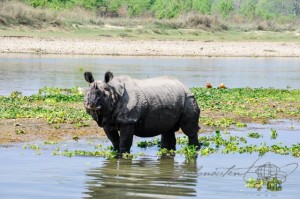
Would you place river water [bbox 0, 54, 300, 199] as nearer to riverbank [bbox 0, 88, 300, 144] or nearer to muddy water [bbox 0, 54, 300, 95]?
riverbank [bbox 0, 88, 300, 144]

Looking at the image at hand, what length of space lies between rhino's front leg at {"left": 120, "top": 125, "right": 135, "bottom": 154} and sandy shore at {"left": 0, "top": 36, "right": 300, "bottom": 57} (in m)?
40.4

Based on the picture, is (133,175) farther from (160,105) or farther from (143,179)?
(160,105)

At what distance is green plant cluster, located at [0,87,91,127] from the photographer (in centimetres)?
1905

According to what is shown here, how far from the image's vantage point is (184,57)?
58.1 m

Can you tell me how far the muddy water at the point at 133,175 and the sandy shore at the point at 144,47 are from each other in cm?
3972

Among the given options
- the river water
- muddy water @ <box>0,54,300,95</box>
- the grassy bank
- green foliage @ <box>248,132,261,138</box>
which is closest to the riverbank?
the grassy bank

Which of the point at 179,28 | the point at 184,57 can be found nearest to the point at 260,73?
the point at 184,57

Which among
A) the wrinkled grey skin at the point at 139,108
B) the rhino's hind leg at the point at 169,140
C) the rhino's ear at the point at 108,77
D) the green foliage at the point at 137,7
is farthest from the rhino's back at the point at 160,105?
the green foliage at the point at 137,7

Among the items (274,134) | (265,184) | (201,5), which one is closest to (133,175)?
(265,184)

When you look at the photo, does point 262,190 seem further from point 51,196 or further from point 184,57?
point 184,57

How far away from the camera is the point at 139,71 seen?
130 feet

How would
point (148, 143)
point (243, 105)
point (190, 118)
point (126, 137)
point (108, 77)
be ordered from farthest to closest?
point (243, 105)
point (148, 143)
point (190, 118)
point (126, 137)
point (108, 77)

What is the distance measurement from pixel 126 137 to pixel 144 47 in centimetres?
4456

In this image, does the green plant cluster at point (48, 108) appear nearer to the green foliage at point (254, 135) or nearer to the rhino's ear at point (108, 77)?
the green foliage at point (254, 135)
